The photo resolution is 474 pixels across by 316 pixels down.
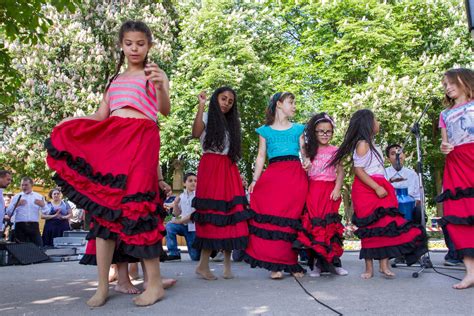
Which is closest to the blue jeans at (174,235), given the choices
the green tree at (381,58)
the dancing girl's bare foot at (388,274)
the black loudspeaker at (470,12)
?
the dancing girl's bare foot at (388,274)

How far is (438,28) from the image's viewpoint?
76.2 feet

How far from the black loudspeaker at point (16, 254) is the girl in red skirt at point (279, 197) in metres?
5.14

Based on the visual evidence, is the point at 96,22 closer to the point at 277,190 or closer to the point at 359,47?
the point at 359,47

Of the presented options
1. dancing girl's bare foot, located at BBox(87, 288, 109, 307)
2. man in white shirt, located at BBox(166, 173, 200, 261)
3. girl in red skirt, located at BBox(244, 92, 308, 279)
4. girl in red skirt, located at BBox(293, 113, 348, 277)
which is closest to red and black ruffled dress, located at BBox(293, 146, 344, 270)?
girl in red skirt, located at BBox(293, 113, 348, 277)

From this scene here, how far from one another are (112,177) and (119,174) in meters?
0.06

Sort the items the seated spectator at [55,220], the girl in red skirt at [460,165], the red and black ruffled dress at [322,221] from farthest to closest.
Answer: the seated spectator at [55,220]
the red and black ruffled dress at [322,221]
the girl in red skirt at [460,165]

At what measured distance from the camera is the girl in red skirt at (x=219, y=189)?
5.39 metres

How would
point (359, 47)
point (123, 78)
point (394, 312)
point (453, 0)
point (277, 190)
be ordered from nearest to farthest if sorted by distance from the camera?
point (394, 312) < point (123, 78) < point (277, 190) < point (359, 47) < point (453, 0)

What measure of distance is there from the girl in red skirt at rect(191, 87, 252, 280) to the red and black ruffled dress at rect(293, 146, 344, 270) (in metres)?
0.66

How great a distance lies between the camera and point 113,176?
152 inches

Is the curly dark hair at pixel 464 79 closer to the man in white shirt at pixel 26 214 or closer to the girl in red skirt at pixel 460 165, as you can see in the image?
the girl in red skirt at pixel 460 165

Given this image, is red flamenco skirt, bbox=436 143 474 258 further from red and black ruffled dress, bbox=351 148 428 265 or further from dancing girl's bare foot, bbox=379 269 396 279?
dancing girl's bare foot, bbox=379 269 396 279

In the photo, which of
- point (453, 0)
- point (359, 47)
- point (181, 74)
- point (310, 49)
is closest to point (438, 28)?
point (453, 0)

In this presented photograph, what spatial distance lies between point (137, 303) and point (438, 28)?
22.9 meters
